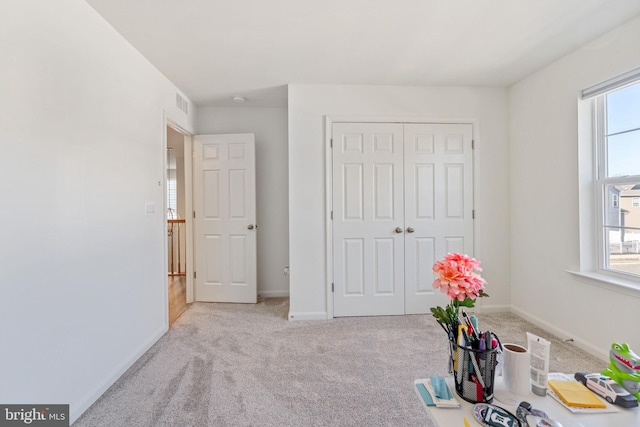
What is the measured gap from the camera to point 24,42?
1.37 metres

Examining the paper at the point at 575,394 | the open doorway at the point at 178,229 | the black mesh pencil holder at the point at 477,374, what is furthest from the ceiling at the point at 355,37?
→ the paper at the point at 575,394

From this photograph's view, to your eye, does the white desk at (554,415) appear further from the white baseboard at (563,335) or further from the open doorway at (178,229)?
the open doorway at (178,229)

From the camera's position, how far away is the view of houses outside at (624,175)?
6.86ft

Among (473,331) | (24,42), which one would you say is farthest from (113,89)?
(473,331)

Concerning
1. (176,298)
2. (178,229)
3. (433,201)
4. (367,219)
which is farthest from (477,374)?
(178,229)

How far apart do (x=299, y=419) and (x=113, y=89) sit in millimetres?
2453

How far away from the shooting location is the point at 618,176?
2205 millimetres

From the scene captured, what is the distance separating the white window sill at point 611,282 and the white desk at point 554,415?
1.53 meters

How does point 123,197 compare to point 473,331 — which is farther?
point 123,197

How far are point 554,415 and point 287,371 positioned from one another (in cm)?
157

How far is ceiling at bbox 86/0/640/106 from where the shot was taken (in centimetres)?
184

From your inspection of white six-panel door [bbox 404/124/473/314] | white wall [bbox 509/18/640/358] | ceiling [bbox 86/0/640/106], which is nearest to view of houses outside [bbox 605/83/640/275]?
white wall [bbox 509/18/640/358]

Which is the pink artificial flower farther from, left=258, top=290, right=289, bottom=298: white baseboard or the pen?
left=258, top=290, right=289, bottom=298: white baseboard

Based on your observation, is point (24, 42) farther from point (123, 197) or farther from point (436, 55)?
point (436, 55)
